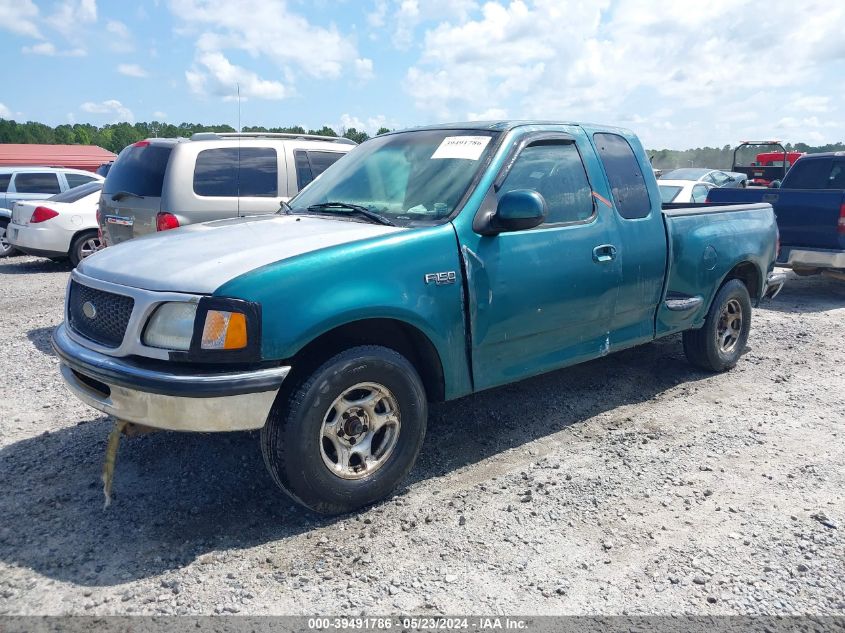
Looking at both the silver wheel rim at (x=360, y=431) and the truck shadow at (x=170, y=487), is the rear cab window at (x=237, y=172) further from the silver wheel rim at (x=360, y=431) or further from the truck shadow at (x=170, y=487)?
the silver wheel rim at (x=360, y=431)

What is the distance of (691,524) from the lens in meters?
3.55

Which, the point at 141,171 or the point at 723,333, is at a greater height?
the point at 141,171

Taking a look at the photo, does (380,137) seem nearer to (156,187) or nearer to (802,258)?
(156,187)

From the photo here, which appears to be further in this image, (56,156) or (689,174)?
(56,156)

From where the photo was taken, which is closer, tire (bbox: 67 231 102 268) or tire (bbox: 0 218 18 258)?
tire (bbox: 67 231 102 268)

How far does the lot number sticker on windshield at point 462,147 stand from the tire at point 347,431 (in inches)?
54.6

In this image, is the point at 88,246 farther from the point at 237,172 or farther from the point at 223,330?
the point at 223,330

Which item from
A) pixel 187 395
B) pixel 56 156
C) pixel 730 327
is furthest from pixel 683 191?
pixel 56 156

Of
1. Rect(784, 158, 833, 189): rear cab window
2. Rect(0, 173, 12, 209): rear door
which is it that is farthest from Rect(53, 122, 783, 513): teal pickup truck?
Rect(0, 173, 12, 209): rear door

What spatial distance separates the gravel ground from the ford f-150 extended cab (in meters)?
4.57

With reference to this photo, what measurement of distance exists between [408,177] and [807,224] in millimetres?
7351

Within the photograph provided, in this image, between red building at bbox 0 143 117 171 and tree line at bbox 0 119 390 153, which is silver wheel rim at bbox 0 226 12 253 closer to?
red building at bbox 0 143 117 171

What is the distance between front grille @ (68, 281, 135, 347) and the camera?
3.34 m

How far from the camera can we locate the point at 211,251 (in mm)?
3551
